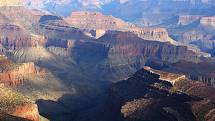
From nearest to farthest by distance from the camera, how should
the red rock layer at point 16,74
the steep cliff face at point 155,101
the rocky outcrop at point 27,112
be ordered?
the steep cliff face at point 155,101, the rocky outcrop at point 27,112, the red rock layer at point 16,74

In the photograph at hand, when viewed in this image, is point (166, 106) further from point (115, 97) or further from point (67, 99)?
point (67, 99)

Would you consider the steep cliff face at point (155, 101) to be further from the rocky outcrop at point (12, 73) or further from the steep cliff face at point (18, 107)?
the rocky outcrop at point (12, 73)

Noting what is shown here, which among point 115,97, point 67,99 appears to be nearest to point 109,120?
point 115,97

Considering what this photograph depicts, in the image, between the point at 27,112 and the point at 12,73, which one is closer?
the point at 27,112

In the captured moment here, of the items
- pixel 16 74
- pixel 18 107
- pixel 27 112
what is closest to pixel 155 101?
pixel 27 112

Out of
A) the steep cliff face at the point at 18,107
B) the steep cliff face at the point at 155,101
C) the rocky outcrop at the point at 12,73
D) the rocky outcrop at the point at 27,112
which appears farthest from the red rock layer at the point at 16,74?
Answer: the rocky outcrop at the point at 27,112

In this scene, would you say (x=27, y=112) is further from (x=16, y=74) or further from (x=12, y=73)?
(x=16, y=74)

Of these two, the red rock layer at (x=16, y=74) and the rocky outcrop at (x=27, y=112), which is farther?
the red rock layer at (x=16, y=74)

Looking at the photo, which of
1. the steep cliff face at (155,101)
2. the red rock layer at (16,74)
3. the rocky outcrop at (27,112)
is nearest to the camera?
the steep cliff face at (155,101)

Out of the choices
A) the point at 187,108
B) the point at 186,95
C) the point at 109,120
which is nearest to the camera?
the point at 187,108
